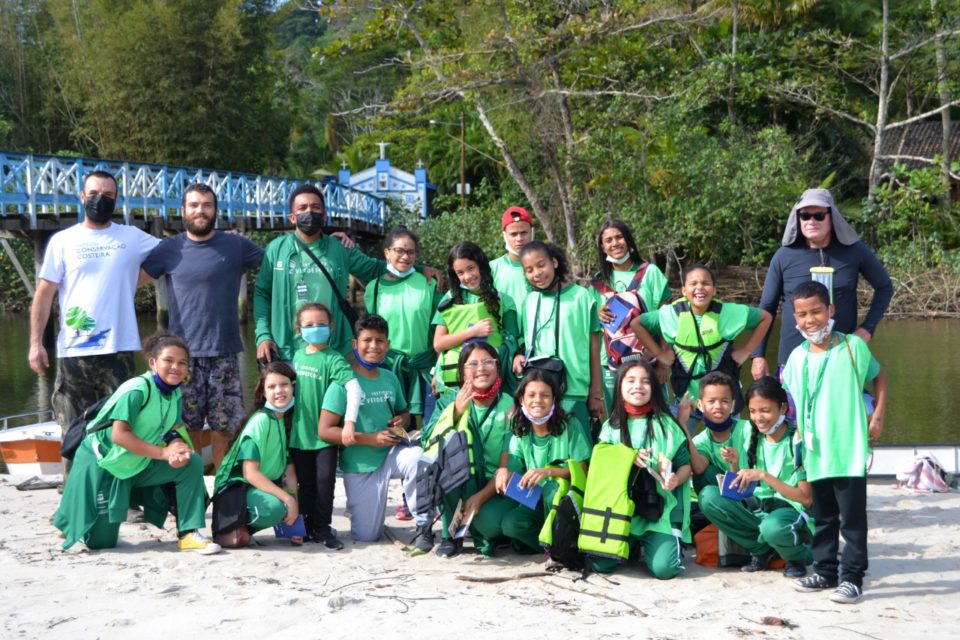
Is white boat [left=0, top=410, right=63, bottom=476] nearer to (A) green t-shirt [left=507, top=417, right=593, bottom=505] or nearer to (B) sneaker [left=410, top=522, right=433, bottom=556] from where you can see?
(B) sneaker [left=410, top=522, right=433, bottom=556]

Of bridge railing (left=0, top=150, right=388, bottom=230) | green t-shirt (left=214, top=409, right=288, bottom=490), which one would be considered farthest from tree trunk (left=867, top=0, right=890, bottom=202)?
green t-shirt (left=214, top=409, right=288, bottom=490)

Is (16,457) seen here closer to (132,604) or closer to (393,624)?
(132,604)

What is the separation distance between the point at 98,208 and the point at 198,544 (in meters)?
1.87

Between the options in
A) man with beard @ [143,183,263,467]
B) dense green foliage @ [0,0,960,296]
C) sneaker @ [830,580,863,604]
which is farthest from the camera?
dense green foliage @ [0,0,960,296]

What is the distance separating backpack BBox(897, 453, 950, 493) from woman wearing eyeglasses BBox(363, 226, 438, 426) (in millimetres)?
2989

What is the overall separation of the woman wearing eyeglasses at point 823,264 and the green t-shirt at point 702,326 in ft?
0.51

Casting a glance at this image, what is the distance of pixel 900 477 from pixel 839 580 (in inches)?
95.3

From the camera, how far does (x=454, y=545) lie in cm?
512

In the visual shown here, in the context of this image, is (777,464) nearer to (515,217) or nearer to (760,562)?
(760,562)

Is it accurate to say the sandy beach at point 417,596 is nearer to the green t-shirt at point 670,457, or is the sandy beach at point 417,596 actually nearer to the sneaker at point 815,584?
the sneaker at point 815,584

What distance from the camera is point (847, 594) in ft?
14.1

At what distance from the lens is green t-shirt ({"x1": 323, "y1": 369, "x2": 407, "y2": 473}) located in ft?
17.5

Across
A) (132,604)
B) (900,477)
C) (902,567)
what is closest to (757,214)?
(900,477)

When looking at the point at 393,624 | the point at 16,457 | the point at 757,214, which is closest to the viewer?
the point at 393,624
